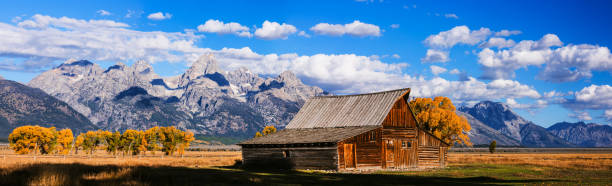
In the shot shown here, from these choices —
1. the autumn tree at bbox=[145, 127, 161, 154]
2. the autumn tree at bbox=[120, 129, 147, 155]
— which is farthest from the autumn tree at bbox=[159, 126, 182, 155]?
the autumn tree at bbox=[120, 129, 147, 155]

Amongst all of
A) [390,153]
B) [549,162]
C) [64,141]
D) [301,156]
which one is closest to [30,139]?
[64,141]

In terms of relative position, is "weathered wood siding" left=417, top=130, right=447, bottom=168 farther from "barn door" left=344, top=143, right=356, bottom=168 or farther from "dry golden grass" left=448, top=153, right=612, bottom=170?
"barn door" left=344, top=143, right=356, bottom=168

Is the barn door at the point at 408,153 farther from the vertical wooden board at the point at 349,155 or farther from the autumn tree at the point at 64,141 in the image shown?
the autumn tree at the point at 64,141

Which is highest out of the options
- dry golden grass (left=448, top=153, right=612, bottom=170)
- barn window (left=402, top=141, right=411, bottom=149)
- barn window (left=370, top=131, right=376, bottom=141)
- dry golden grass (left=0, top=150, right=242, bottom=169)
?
barn window (left=370, top=131, right=376, bottom=141)

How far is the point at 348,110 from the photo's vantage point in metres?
Answer: 51.1

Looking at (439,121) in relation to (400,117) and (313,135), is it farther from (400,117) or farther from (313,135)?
(313,135)

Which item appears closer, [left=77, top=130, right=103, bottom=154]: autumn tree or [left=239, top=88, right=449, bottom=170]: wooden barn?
[left=239, top=88, right=449, bottom=170]: wooden barn

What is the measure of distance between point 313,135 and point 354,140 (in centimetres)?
464

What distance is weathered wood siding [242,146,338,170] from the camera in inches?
1640

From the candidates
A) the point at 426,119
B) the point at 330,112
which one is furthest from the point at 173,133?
the point at 330,112

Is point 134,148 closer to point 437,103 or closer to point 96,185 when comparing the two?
point 437,103

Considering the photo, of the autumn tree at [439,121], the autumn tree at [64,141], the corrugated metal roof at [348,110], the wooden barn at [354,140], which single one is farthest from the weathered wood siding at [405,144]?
the autumn tree at [64,141]

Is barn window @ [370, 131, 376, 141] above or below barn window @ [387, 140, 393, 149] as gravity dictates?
above

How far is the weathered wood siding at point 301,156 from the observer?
41.7 m
